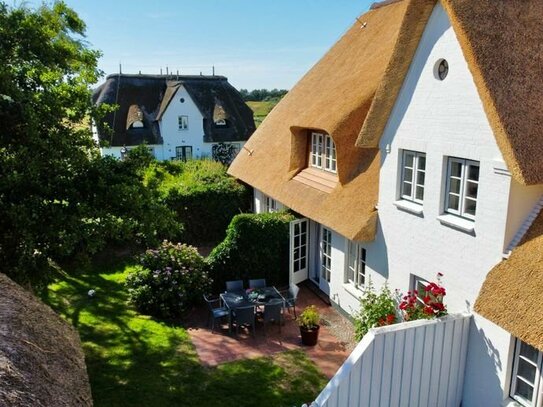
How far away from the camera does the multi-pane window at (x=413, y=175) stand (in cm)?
990

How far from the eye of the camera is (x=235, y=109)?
4153cm

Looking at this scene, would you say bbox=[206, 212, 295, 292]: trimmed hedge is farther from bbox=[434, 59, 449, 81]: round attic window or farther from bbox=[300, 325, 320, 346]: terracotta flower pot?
bbox=[434, 59, 449, 81]: round attic window

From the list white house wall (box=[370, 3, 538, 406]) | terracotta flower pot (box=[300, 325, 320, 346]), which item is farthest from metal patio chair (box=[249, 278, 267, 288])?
white house wall (box=[370, 3, 538, 406])

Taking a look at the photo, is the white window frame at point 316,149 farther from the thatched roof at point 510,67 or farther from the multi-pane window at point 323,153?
the thatched roof at point 510,67

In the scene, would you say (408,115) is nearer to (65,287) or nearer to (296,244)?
(296,244)

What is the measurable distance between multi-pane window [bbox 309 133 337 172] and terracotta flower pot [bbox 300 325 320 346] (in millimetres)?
5003

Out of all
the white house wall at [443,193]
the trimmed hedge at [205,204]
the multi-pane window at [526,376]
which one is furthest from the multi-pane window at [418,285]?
the trimmed hedge at [205,204]

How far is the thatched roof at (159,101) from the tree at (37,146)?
78.1ft

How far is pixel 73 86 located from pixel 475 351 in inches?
→ 409

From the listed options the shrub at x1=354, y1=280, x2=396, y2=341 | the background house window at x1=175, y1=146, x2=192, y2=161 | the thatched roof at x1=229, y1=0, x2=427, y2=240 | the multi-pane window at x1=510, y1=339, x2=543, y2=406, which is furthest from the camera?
the background house window at x1=175, y1=146, x2=192, y2=161

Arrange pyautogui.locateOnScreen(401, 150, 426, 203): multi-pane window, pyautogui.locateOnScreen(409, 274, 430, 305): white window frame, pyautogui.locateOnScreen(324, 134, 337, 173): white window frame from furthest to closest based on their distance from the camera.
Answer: pyautogui.locateOnScreen(324, 134, 337, 173): white window frame
pyautogui.locateOnScreen(409, 274, 430, 305): white window frame
pyautogui.locateOnScreen(401, 150, 426, 203): multi-pane window

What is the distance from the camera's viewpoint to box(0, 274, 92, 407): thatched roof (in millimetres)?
5277

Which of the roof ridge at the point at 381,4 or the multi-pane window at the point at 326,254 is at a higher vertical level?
A: the roof ridge at the point at 381,4

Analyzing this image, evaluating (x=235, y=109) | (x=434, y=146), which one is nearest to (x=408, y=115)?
(x=434, y=146)
